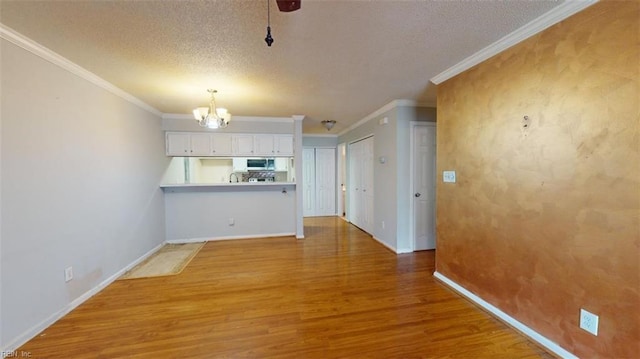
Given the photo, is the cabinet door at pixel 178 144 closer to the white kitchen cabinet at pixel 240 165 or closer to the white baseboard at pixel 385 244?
the white kitchen cabinet at pixel 240 165

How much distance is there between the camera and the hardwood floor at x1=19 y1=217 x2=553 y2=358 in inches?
69.8

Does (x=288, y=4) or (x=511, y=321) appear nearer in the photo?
(x=288, y=4)

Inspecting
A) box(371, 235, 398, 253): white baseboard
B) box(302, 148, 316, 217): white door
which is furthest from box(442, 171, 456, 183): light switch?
box(302, 148, 316, 217): white door

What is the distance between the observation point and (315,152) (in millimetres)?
6695

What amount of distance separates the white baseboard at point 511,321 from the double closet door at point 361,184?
2.27 meters

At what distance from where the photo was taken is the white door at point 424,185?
3.78m

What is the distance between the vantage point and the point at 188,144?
4.41 meters

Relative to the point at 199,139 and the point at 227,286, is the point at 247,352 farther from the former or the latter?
the point at 199,139

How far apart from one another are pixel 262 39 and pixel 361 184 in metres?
3.90

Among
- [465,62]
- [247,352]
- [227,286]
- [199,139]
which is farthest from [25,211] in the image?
[465,62]

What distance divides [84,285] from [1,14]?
2.36m

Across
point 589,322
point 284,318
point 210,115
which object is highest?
point 210,115

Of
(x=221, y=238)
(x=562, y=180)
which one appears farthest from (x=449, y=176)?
(x=221, y=238)

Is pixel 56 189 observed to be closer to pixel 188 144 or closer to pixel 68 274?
pixel 68 274
